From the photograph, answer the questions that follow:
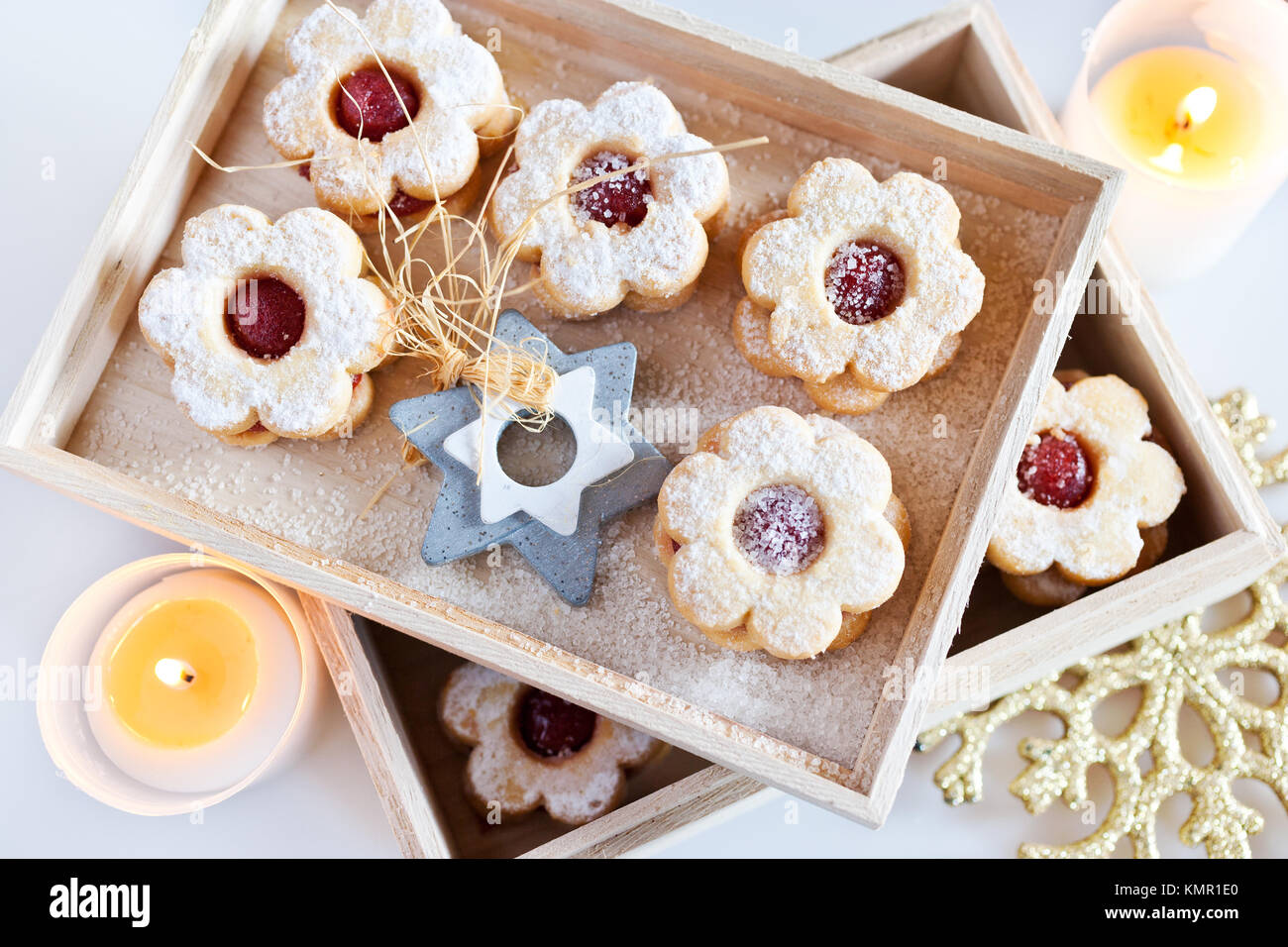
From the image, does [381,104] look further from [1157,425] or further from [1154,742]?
[1154,742]

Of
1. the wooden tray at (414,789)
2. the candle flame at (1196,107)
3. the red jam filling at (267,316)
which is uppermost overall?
the candle flame at (1196,107)

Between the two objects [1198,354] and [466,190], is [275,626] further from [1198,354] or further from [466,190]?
[1198,354]

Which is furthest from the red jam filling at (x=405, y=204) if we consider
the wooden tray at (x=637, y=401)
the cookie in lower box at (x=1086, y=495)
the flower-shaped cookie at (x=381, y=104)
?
the cookie in lower box at (x=1086, y=495)

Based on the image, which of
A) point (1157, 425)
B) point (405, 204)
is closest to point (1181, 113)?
point (1157, 425)

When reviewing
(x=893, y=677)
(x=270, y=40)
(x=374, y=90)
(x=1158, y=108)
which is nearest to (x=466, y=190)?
(x=374, y=90)

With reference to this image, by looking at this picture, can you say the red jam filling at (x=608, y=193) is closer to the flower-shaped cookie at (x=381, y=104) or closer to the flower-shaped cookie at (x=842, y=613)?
the flower-shaped cookie at (x=381, y=104)

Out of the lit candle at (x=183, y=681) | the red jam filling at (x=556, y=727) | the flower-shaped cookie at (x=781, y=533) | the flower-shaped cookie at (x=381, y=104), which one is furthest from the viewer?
the red jam filling at (x=556, y=727)

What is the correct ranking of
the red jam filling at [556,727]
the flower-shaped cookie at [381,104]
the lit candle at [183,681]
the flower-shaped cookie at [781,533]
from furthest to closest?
the red jam filling at [556,727]
the lit candle at [183,681]
the flower-shaped cookie at [381,104]
the flower-shaped cookie at [781,533]
